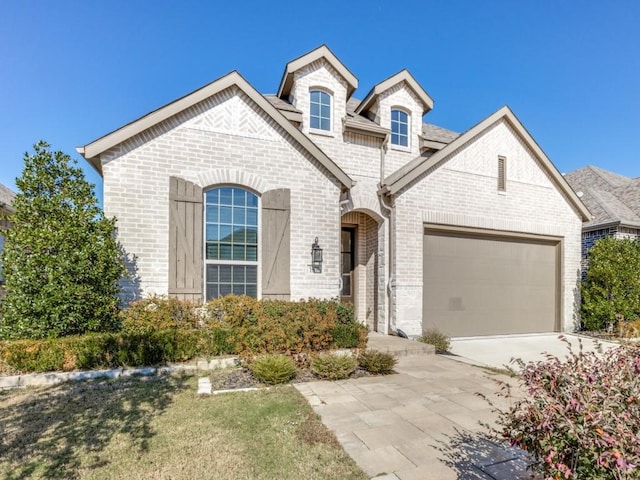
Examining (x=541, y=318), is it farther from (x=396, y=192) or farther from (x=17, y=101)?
(x=17, y=101)

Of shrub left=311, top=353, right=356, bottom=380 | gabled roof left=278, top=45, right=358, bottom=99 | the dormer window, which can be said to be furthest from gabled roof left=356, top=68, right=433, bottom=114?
shrub left=311, top=353, right=356, bottom=380

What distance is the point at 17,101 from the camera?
9.15 meters

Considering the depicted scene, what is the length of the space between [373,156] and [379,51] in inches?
191

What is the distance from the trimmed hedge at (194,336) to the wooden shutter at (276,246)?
2.05 feet

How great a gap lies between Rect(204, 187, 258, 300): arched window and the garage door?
5.13 metres

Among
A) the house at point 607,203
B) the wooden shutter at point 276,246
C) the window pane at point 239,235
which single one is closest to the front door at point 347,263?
the wooden shutter at point 276,246

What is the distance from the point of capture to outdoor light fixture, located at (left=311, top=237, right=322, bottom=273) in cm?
841

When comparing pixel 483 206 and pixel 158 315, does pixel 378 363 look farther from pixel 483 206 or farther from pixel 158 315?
pixel 483 206

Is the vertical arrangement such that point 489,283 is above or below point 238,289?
below

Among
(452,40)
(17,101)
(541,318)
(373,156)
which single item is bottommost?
(541,318)

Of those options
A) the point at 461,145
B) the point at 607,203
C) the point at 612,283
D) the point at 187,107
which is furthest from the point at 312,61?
the point at 607,203

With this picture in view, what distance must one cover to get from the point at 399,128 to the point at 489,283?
5710mm

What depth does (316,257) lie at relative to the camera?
Answer: 8.43 m

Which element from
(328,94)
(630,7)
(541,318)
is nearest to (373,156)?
(328,94)
